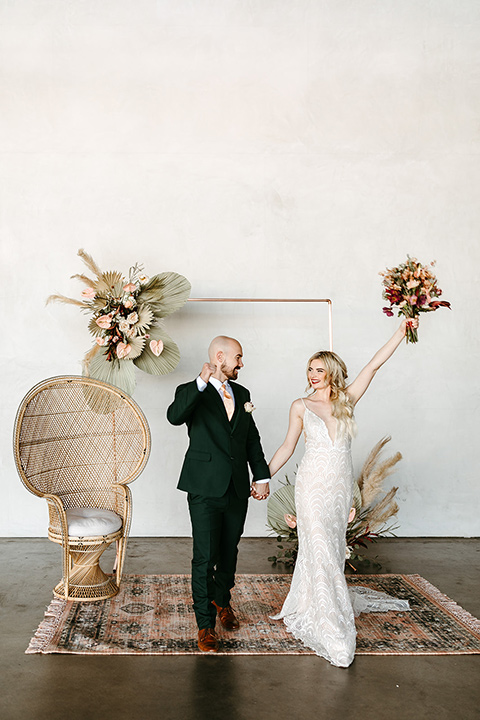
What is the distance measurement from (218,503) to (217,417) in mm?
489

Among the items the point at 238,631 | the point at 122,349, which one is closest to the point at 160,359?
the point at 122,349

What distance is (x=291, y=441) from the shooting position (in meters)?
4.43

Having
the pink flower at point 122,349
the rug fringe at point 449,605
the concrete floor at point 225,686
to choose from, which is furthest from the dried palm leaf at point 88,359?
the rug fringe at point 449,605

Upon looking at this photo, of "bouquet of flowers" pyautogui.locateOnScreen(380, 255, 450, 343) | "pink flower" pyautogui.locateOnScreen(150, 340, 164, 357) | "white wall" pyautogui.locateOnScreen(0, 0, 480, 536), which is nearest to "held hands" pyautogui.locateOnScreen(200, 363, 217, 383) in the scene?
"bouquet of flowers" pyautogui.locateOnScreen(380, 255, 450, 343)

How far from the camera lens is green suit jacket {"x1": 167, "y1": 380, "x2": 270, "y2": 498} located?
3992 millimetres

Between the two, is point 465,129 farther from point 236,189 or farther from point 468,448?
point 468,448


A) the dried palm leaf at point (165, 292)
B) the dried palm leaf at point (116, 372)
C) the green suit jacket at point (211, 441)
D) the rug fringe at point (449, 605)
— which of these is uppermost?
the dried palm leaf at point (165, 292)

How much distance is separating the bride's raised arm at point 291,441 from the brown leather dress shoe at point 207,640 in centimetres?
98

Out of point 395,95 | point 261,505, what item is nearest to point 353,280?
point 395,95

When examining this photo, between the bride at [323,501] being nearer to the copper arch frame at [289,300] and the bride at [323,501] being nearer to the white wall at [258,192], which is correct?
the copper arch frame at [289,300]

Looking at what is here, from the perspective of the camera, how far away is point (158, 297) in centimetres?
560

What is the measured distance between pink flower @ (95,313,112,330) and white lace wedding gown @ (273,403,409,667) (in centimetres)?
183

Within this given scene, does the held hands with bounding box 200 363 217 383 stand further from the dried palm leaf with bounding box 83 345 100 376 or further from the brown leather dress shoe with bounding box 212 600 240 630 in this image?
the dried palm leaf with bounding box 83 345 100 376

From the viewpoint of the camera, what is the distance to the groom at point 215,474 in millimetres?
3963
